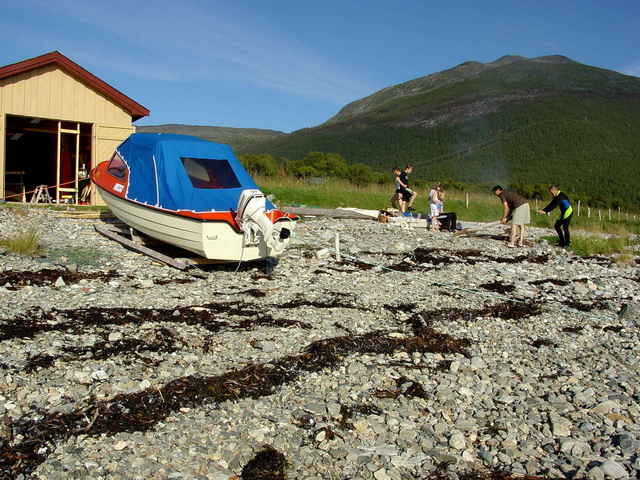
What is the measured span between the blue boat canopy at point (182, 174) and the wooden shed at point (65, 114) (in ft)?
23.2

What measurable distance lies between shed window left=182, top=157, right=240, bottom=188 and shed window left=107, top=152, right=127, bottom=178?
1.85m

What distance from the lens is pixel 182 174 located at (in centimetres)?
1254

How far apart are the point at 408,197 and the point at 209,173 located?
11777mm

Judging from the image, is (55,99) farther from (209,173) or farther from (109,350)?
(109,350)

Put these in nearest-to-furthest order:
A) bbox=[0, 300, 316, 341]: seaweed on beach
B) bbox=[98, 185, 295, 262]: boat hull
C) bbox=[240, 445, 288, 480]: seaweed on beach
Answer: bbox=[240, 445, 288, 480]: seaweed on beach < bbox=[0, 300, 316, 341]: seaweed on beach < bbox=[98, 185, 295, 262]: boat hull

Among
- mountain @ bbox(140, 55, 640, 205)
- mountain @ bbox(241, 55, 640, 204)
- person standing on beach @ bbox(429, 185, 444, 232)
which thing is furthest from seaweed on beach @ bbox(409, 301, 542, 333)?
mountain @ bbox(241, 55, 640, 204)

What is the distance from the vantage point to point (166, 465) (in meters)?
4.54

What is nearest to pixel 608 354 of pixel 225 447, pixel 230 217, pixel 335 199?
pixel 225 447

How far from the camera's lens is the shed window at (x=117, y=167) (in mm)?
13904

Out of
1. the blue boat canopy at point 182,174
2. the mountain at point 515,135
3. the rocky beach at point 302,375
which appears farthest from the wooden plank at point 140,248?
the mountain at point 515,135

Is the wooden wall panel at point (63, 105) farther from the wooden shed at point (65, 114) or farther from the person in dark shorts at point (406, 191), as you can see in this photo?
the person in dark shorts at point (406, 191)

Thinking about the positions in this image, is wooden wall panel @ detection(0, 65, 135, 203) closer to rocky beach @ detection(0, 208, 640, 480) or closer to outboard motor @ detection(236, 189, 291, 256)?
rocky beach @ detection(0, 208, 640, 480)

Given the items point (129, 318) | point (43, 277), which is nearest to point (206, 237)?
point (43, 277)

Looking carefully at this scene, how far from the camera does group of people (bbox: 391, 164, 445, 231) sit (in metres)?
20.8
